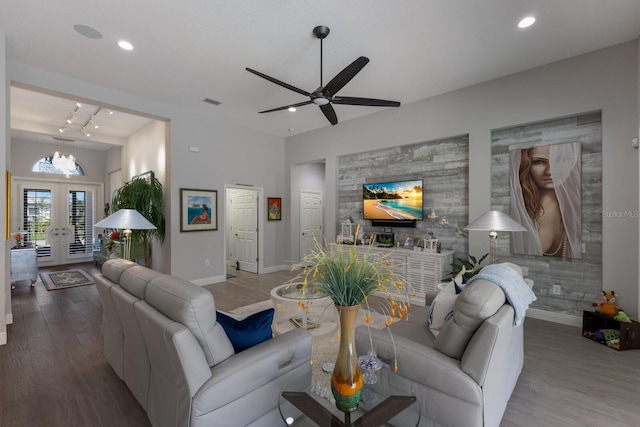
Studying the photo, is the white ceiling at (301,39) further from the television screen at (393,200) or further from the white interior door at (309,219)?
the white interior door at (309,219)

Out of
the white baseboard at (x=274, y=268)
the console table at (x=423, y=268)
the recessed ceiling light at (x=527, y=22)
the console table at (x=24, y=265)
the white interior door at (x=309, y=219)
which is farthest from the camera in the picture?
the white interior door at (x=309, y=219)

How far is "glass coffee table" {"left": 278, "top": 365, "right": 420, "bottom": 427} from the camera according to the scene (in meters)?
1.32

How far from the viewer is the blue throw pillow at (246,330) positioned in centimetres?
176

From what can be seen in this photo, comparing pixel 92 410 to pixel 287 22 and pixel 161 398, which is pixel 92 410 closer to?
pixel 161 398

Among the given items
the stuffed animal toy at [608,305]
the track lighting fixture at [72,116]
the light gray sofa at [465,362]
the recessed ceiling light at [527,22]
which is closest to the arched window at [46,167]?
the track lighting fixture at [72,116]

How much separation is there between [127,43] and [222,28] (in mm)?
1175

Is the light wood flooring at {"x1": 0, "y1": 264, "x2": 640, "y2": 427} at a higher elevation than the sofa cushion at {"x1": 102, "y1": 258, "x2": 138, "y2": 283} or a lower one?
lower

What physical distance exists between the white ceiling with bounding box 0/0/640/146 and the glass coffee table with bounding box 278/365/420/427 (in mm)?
3036

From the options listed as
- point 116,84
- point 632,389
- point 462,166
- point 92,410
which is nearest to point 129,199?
point 116,84

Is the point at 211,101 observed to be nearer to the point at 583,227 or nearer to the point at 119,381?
the point at 119,381

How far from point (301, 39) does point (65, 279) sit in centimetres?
672

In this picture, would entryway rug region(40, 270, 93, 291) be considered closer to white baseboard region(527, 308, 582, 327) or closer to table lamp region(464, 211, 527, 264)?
table lamp region(464, 211, 527, 264)

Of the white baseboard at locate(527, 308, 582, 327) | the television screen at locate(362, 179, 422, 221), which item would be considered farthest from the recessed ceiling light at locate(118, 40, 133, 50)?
the white baseboard at locate(527, 308, 582, 327)

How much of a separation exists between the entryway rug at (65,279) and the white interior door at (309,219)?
4.52 metres
